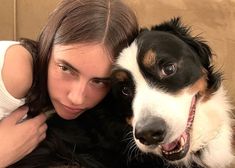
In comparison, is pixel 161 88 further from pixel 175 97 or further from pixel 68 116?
pixel 68 116

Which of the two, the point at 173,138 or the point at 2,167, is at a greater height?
the point at 173,138

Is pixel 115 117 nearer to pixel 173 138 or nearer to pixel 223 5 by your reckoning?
pixel 173 138

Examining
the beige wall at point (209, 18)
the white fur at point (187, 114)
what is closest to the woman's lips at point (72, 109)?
the white fur at point (187, 114)

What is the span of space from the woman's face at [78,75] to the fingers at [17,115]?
122 mm

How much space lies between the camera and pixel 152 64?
1420 millimetres

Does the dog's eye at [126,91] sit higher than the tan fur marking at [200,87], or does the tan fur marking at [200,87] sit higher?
the tan fur marking at [200,87]

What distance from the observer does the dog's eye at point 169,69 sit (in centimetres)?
143


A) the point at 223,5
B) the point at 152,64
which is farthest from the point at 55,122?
the point at 223,5

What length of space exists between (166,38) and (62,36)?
1.09ft

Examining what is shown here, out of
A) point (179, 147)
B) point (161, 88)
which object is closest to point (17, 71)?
point (161, 88)

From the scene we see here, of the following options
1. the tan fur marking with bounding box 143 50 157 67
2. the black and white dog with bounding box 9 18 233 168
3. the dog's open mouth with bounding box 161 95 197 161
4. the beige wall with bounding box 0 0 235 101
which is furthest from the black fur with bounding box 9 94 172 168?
the beige wall with bounding box 0 0 235 101

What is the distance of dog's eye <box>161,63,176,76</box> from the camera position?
1431mm

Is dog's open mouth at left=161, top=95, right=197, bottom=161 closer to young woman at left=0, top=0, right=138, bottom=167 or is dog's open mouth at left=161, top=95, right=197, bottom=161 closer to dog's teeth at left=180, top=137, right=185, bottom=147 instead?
dog's teeth at left=180, top=137, right=185, bottom=147

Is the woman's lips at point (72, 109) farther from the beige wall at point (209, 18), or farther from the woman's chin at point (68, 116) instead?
the beige wall at point (209, 18)
